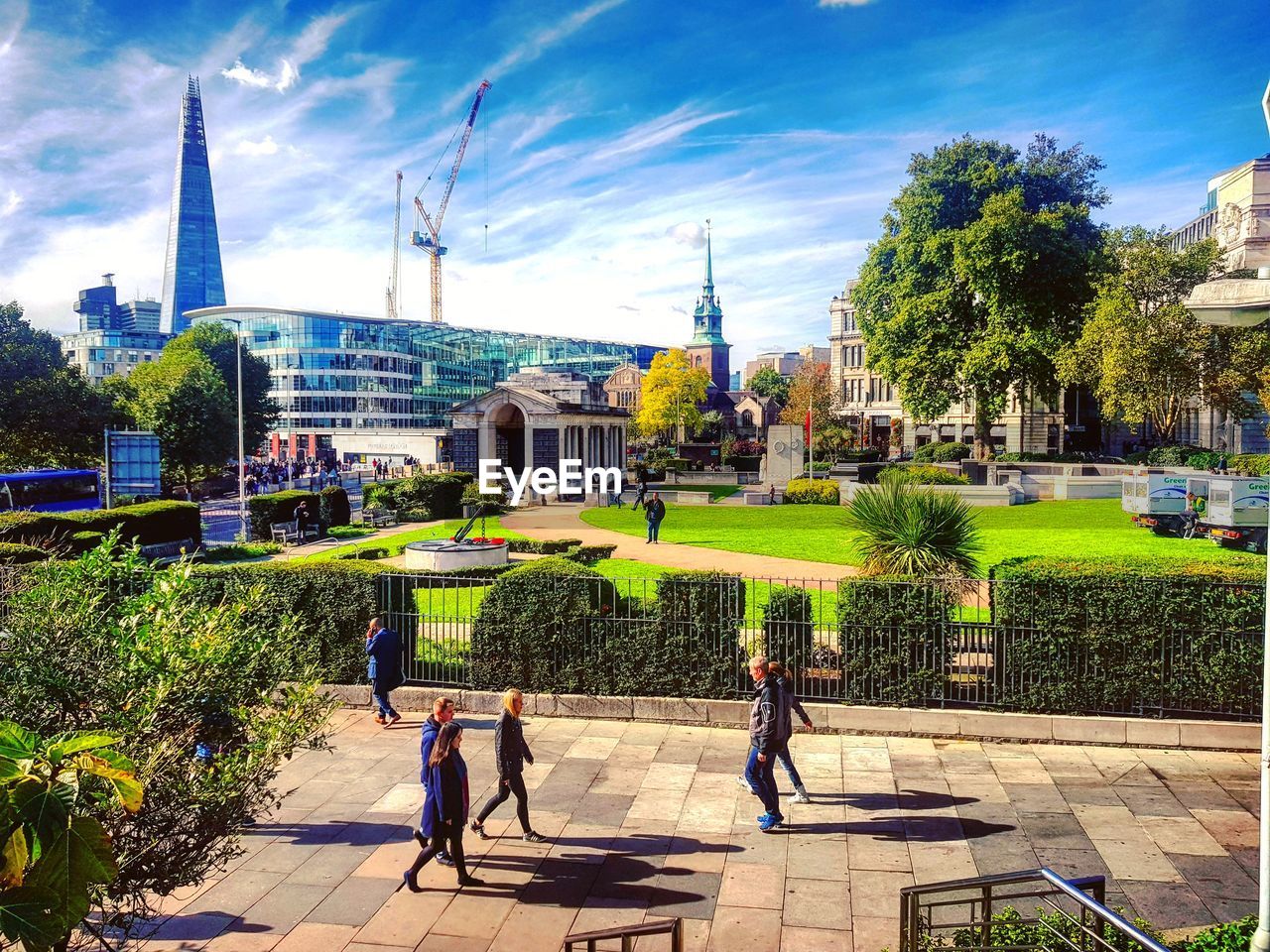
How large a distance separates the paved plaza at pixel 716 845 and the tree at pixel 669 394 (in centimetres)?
7482

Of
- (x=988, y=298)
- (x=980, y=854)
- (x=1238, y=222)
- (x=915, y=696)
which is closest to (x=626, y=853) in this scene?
(x=980, y=854)

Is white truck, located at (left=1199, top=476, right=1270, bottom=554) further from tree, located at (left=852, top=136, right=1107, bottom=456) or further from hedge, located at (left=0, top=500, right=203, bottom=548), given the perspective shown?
hedge, located at (left=0, top=500, right=203, bottom=548)

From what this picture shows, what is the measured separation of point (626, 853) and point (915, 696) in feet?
18.6

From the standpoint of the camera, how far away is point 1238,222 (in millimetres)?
60469

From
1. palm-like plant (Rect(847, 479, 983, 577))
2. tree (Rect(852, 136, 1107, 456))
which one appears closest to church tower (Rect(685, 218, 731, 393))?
tree (Rect(852, 136, 1107, 456))

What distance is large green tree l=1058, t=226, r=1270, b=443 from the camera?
42.6 meters

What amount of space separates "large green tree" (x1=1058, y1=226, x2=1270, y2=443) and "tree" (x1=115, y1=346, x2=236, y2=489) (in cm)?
4599

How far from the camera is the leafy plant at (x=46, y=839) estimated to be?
3.60m

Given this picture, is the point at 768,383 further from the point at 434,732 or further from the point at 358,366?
the point at 434,732

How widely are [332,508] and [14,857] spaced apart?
34.9 metres

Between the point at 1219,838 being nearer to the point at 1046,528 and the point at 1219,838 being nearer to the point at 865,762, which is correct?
the point at 865,762

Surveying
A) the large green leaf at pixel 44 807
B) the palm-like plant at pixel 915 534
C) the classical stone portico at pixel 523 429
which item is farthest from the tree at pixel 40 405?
the large green leaf at pixel 44 807

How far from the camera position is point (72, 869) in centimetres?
376

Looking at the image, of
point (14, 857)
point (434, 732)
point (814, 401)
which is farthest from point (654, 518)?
point (814, 401)
